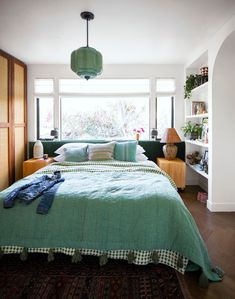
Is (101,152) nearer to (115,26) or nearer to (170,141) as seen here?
(170,141)

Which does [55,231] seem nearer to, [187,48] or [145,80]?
[187,48]

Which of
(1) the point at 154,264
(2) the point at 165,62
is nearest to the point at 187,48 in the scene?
(2) the point at 165,62

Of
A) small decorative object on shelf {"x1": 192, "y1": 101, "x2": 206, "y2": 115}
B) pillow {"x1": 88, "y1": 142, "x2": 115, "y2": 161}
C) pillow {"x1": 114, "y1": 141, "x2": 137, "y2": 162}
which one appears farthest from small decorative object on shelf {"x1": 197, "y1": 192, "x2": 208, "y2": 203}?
pillow {"x1": 88, "y1": 142, "x2": 115, "y2": 161}

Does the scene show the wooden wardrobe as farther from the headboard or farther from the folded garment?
the folded garment

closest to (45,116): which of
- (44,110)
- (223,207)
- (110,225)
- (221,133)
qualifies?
(44,110)

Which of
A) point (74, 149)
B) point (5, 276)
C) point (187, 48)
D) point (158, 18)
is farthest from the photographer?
point (74, 149)

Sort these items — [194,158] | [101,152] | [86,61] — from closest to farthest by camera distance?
[86,61]
[101,152]
[194,158]

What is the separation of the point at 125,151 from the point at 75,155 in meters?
0.84

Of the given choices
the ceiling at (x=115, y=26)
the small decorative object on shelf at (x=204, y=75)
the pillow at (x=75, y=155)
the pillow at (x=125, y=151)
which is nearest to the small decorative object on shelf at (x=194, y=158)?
the pillow at (x=125, y=151)

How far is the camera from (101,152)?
3.96 metres

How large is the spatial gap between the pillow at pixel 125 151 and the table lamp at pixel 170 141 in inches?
24.6

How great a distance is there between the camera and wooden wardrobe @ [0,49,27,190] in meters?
3.94

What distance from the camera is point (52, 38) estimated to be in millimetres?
3338

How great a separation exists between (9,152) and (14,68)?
→ 4.87 ft
